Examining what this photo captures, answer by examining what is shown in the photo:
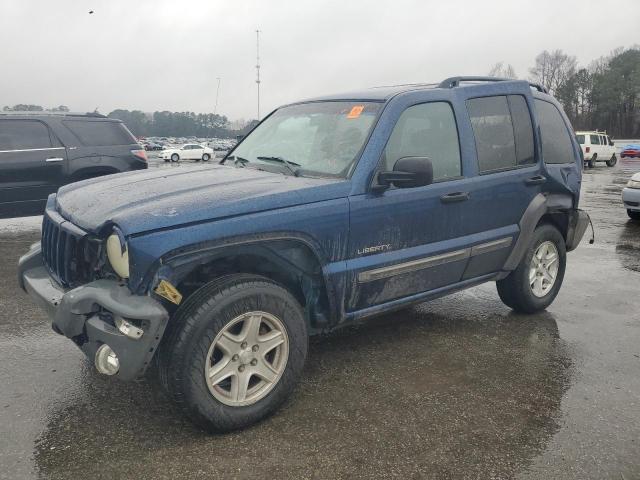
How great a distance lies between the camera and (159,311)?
2.54m

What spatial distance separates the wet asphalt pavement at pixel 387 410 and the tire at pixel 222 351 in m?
0.14

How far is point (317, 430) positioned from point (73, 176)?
640 centimetres

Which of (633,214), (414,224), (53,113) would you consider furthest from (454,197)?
(633,214)

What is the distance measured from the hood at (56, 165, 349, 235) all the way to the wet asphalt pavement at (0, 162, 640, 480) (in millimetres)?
1104

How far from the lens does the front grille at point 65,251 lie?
2.96m

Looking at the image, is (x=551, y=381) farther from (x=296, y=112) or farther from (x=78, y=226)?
(x=78, y=226)

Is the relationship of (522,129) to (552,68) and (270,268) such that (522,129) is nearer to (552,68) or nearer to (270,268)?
(270,268)

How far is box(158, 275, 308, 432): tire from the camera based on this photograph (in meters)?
2.66

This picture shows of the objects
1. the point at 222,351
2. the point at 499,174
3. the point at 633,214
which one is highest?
the point at 499,174

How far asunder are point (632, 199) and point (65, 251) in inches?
396

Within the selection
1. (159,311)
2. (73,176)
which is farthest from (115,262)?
(73,176)

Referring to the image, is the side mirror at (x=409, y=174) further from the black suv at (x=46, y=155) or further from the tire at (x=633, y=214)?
the tire at (x=633, y=214)

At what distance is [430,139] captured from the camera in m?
3.80

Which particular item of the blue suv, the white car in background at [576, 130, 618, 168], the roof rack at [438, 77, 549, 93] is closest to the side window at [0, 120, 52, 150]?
the blue suv
